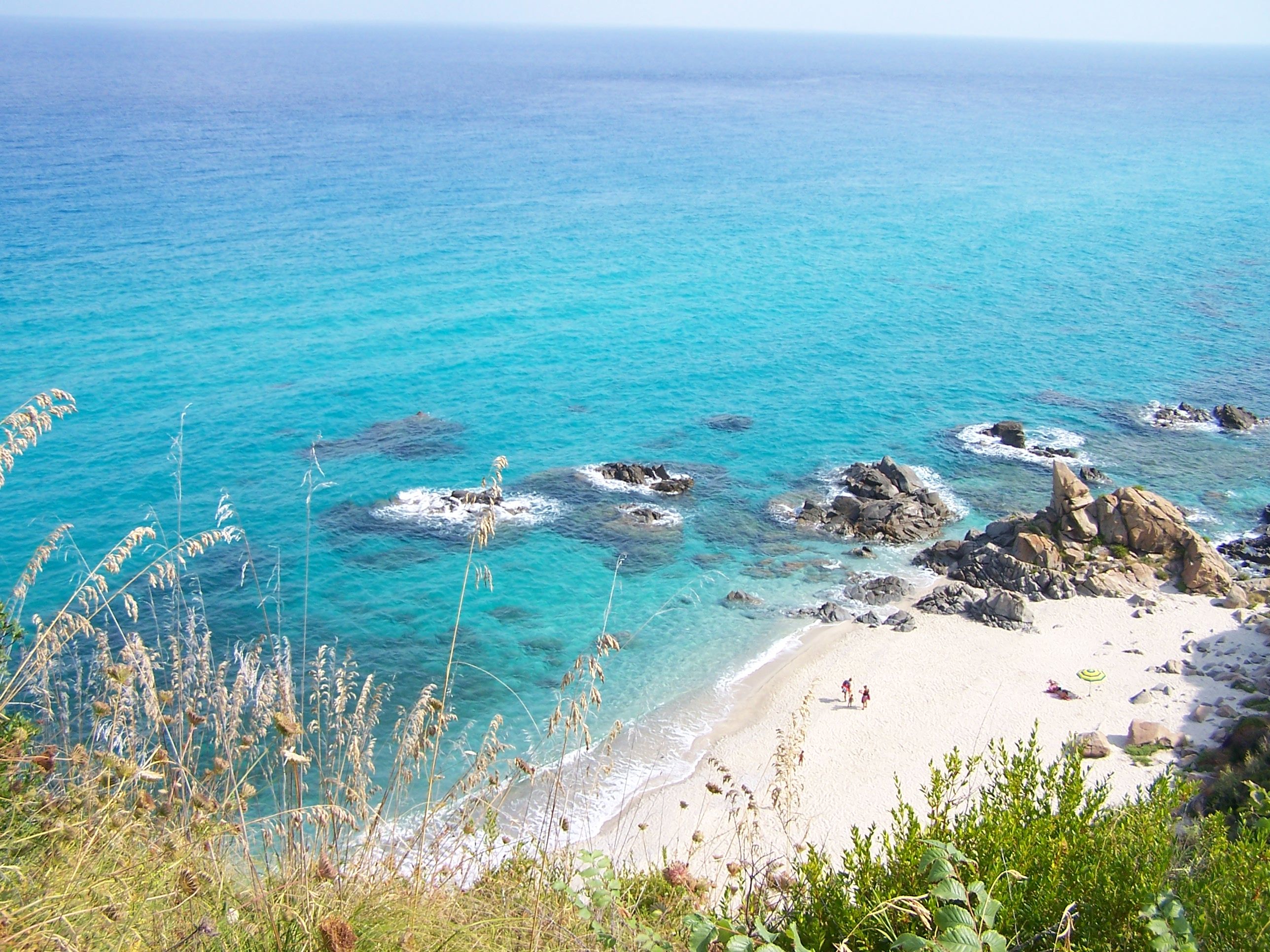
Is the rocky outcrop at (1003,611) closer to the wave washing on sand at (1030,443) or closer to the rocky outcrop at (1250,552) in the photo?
the rocky outcrop at (1250,552)

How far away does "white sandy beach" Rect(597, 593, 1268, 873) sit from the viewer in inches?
993

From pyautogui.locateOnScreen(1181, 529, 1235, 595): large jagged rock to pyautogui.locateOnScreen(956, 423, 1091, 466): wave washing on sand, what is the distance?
1059 cm

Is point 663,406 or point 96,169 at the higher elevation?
point 96,169

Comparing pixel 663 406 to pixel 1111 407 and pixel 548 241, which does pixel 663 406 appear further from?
pixel 548 241

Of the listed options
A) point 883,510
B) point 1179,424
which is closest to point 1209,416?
point 1179,424

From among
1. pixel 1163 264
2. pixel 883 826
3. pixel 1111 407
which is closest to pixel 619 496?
pixel 883 826

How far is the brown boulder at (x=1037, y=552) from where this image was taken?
36.4m

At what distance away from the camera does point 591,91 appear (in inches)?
7643

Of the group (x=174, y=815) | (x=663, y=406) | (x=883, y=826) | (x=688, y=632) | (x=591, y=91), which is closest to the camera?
(x=174, y=815)

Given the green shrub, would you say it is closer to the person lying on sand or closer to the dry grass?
the dry grass

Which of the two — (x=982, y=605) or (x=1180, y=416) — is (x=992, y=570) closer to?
(x=982, y=605)

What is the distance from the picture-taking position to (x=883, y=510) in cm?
4091

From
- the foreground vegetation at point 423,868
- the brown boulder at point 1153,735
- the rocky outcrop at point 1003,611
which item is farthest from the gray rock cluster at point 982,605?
the foreground vegetation at point 423,868

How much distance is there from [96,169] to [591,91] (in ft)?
400
